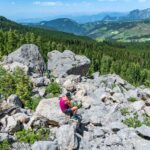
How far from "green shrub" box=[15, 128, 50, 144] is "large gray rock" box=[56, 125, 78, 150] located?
1306 millimetres

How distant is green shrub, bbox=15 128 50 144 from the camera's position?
25.0 meters

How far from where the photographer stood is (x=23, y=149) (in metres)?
24.0

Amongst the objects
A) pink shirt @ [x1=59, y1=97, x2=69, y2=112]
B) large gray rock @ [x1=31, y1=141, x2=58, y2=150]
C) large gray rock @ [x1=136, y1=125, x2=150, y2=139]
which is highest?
pink shirt @ [x1=59, y1=97, x2=69, y2=112]

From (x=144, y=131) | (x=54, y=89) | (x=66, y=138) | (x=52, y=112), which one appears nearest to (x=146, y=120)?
(x=144, y=131)

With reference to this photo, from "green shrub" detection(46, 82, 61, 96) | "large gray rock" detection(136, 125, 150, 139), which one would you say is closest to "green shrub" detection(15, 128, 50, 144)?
"large gray rock" detection(136, 125, 150, 139)

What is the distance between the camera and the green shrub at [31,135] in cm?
2503

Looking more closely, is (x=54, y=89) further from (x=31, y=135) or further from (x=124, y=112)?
(x=31, y=135)

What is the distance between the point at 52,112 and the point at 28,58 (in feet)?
77.2

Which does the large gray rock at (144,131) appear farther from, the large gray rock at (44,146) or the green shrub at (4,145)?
the green shrub at (4,145)

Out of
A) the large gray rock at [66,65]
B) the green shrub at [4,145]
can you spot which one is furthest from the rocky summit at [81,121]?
the large gray rock at [66,65]

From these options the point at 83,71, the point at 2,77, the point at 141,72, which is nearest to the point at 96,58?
the point at 141,72

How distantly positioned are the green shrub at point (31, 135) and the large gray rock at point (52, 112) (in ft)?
5.22

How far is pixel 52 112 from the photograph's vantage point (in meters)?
28.2

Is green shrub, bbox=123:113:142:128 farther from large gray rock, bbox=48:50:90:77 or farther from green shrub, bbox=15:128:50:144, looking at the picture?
large gray rock, bbox=48:50:90:77
